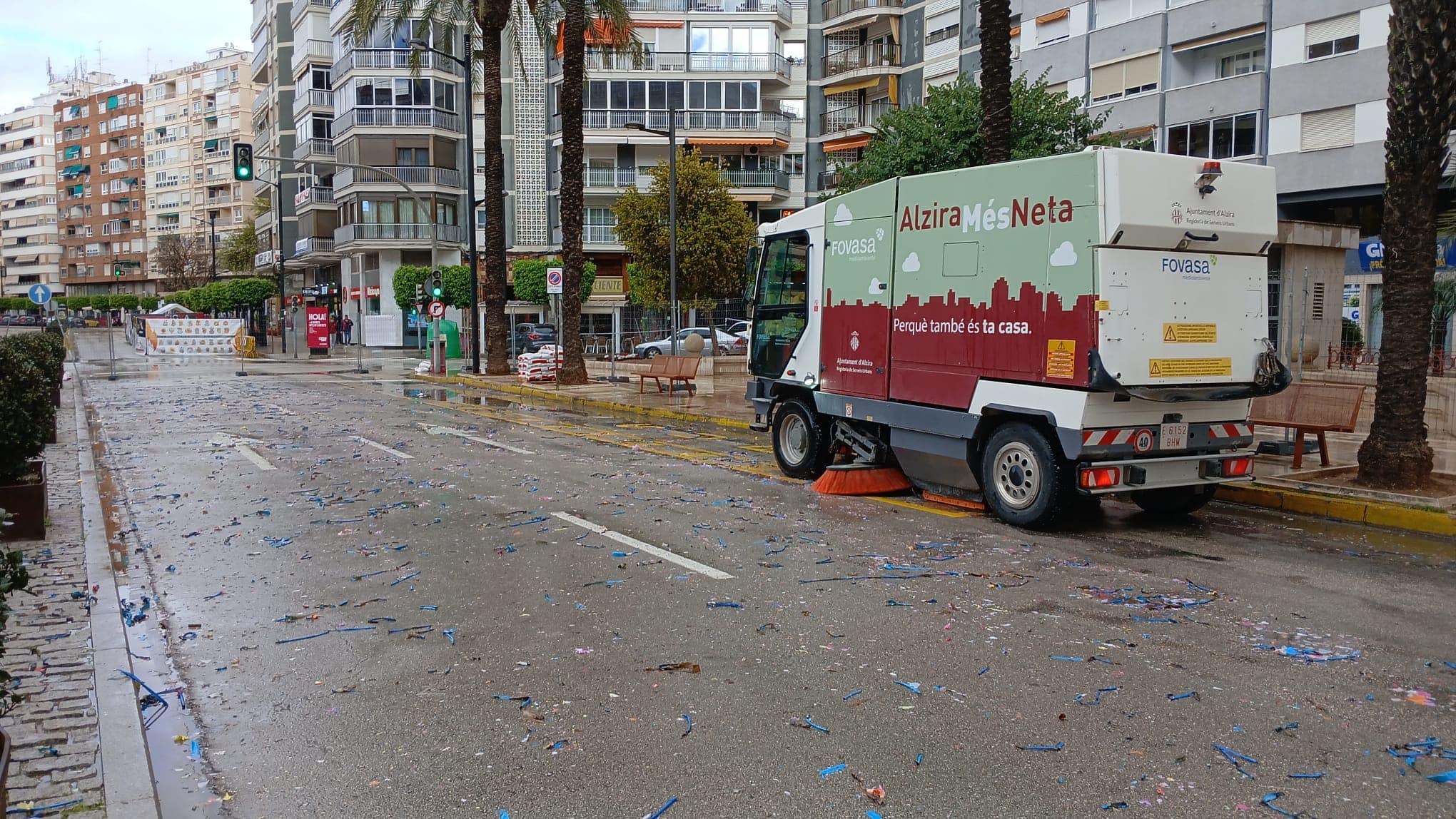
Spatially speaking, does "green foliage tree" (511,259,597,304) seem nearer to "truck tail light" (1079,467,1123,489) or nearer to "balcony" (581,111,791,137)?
"balcony" (581,111,791,137)

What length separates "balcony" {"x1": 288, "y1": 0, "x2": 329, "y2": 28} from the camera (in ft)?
214

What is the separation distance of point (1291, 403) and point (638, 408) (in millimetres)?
11959

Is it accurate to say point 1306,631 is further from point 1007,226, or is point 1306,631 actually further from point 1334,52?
point 1334,52

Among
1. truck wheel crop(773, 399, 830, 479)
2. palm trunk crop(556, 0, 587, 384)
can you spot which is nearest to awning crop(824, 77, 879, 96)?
palm trunk crop(556, 0, 587, 384)

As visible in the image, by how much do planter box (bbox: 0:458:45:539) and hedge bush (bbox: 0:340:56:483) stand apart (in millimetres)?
192

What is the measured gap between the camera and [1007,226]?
9422mm

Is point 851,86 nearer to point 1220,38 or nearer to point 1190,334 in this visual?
point 1220,38

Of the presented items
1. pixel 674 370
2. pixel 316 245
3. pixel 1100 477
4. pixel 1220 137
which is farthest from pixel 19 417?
pixel 316 245

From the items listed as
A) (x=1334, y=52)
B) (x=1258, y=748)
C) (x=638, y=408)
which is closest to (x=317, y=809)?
(x=1258, y=748)

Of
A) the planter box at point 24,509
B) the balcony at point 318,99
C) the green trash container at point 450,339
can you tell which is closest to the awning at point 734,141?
the green trash container at point 450,339

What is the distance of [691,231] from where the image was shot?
1700 inches

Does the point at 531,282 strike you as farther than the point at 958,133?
Yes

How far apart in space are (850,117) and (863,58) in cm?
312

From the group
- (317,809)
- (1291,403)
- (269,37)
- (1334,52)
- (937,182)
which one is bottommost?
(317,809)
